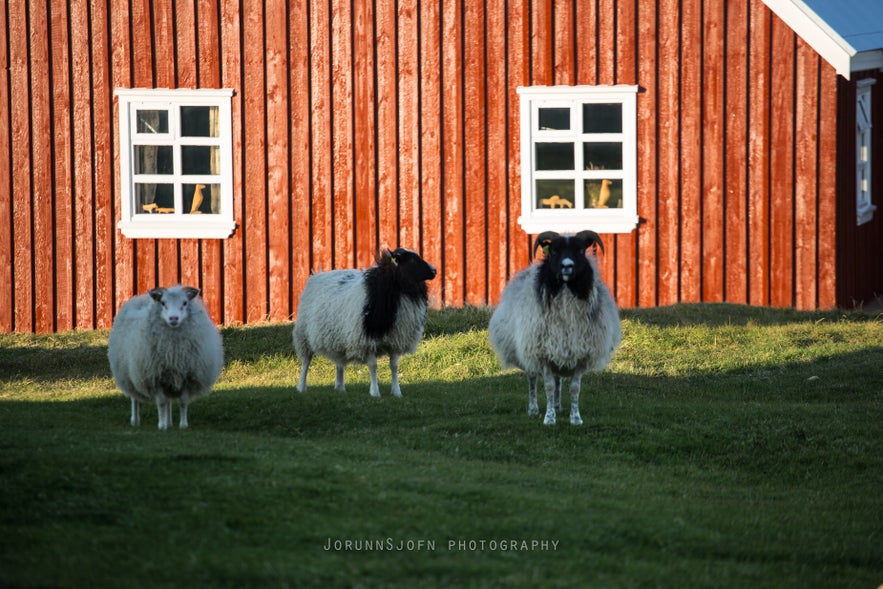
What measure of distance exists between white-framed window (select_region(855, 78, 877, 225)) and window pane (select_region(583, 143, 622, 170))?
380 centimetres

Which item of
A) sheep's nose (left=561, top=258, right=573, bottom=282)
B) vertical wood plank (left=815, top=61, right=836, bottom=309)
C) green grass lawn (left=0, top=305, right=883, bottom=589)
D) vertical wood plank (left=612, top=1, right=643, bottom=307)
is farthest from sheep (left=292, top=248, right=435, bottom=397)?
vertical wood plank (left=815, top=61, right=836, bottom=309)

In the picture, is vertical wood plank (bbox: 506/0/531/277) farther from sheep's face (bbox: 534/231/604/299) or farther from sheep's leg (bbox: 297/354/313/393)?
sheep's face (bbox: 534/231/604/299)

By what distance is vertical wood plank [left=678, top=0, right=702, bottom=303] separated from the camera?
16.9 meters

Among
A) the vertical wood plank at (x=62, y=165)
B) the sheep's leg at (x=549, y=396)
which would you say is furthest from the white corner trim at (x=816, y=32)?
the vertical wood plank at (x=62, y=165)

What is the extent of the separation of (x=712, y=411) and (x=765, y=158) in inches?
261

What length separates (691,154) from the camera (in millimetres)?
17000

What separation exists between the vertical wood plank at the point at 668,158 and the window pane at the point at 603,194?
1.86 feet

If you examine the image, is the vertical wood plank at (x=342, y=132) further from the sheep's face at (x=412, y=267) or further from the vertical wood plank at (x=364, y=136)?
the sheep's face at (x=412, y=267)

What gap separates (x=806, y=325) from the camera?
51.4 ft

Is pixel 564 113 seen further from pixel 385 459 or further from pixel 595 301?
pixel 385 459

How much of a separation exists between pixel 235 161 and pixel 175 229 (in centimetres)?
126

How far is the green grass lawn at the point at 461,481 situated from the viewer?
6.36 m

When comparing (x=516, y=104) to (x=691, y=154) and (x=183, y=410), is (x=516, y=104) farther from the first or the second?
(x=183, y=410)

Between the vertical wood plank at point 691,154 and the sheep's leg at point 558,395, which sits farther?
the vertical wood plank at point 691,154
